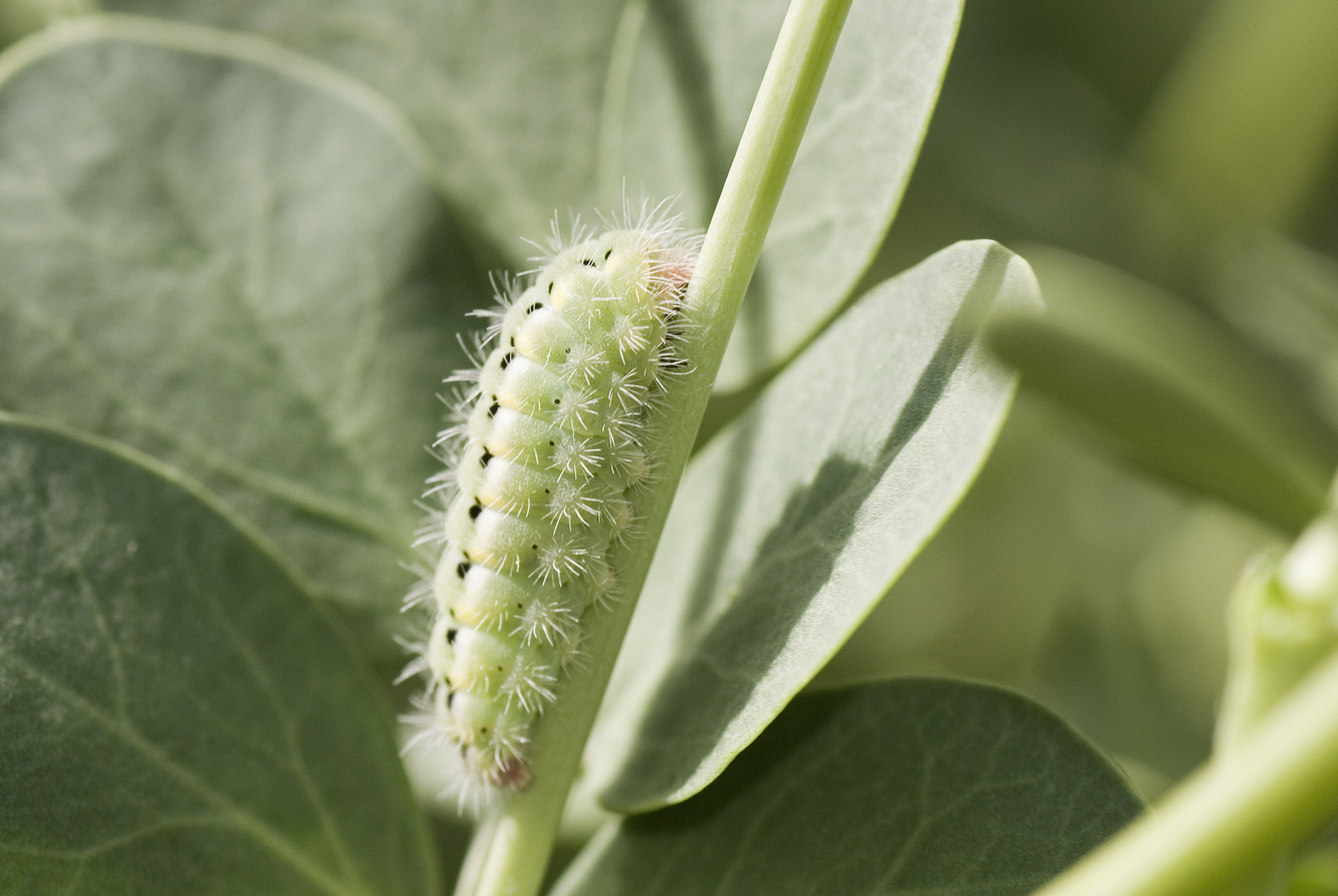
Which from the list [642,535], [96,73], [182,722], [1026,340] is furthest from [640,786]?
[96,73]

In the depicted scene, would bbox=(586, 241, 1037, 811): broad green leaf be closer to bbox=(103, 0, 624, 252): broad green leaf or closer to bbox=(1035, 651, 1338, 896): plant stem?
bbox=(1035, 651, 1338, 896): plant stem

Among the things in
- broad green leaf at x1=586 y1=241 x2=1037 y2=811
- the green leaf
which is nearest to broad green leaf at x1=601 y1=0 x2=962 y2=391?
broad green leaf at x1=586 y1=241 x2=1037 y2=811

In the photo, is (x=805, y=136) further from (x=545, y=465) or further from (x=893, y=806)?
(x=893, y=806)

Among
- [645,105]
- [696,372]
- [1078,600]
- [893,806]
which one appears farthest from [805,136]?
[1078,600]

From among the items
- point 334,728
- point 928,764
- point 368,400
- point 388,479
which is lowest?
point 334,728

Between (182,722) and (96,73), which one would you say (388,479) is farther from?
(96,73)

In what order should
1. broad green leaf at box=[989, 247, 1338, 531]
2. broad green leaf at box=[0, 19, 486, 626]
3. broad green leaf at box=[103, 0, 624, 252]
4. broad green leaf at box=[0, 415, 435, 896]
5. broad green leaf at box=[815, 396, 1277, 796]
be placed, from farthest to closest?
broad green leaf at box=[815, 396, 1277, 796], broad green leaf at box=[103, 0, 624, 252], broad green leaf at box=[0, 19, 486, 626], broad green leaf at box=[0, 415, 435, 896], broad green leaf at box=[989, 247, 1338, 531]

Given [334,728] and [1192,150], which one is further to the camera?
[1192,150]
